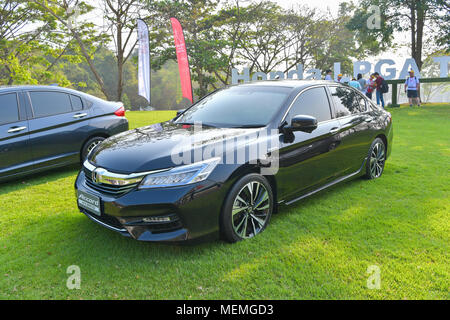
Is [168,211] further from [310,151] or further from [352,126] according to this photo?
[352,126]

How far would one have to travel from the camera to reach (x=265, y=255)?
3275 mm

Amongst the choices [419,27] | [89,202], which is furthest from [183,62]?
[419,27]

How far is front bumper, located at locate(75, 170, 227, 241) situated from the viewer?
10.0ft

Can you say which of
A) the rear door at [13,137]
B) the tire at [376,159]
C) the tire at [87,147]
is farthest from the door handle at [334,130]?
the rear door at [13,137]

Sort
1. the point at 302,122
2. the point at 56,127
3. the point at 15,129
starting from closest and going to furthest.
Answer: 1. the point at 302,122
2. the point at 15,129
3. the point at 56,127

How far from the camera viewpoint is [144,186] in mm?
3113

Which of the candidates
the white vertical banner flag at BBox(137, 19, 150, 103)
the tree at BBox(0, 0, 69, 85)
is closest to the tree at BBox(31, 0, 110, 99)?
the tree at BBox(0, 0, 69, 85)

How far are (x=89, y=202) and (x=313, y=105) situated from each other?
270 centimetres

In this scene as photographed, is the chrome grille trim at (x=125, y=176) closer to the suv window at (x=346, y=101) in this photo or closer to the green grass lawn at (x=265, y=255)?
the green grass lawn at (x=265, y=255)

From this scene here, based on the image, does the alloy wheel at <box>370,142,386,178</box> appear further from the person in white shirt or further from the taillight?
the person in white shirt

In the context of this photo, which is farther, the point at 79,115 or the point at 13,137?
the point at 79,115

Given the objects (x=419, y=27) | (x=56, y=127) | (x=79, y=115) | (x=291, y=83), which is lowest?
(x=56, y=127)

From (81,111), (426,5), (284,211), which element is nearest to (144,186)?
(284,211)

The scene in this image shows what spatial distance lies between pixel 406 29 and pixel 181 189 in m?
23.7
